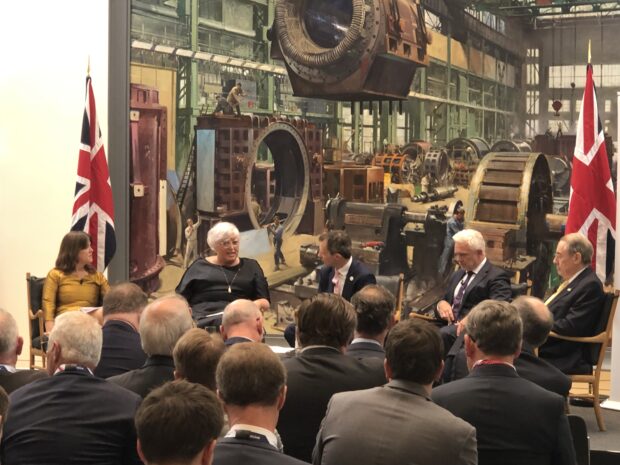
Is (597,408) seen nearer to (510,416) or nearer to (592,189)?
(592,189)

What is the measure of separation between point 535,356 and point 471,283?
A: 7.23 feet

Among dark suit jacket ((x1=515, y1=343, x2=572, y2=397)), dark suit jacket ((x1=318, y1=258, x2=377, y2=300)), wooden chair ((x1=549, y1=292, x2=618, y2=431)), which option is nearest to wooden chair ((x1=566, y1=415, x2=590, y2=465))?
dark suit jacket ((x1=515, y1=343, x2=572, y2=397))

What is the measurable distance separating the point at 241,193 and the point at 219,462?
646 cm

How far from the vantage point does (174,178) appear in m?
8.80

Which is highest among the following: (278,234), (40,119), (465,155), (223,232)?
(40,119)

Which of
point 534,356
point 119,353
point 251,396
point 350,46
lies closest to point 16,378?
point 119,353

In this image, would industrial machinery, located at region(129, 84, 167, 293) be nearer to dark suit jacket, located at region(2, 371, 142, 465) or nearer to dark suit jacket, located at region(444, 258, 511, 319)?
dark suit jacket, located at region(444, 258, 511, 319)

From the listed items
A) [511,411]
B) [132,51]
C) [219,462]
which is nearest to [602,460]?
[511,411]

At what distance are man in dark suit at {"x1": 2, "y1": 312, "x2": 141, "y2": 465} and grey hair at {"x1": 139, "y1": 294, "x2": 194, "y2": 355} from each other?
0.41 metres

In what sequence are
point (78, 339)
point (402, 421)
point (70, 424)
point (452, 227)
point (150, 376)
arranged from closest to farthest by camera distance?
1. point (402, 421)
2. point (70, 424)
3. point (78, 339)
4. point (150, 376)
5. point (452, 227)

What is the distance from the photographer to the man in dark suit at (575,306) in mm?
6016

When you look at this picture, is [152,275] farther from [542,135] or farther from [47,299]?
[542,135]

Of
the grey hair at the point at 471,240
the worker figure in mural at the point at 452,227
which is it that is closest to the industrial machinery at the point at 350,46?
the worker figure in mural at the point at 452,227

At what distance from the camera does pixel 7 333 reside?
12.6 feet
